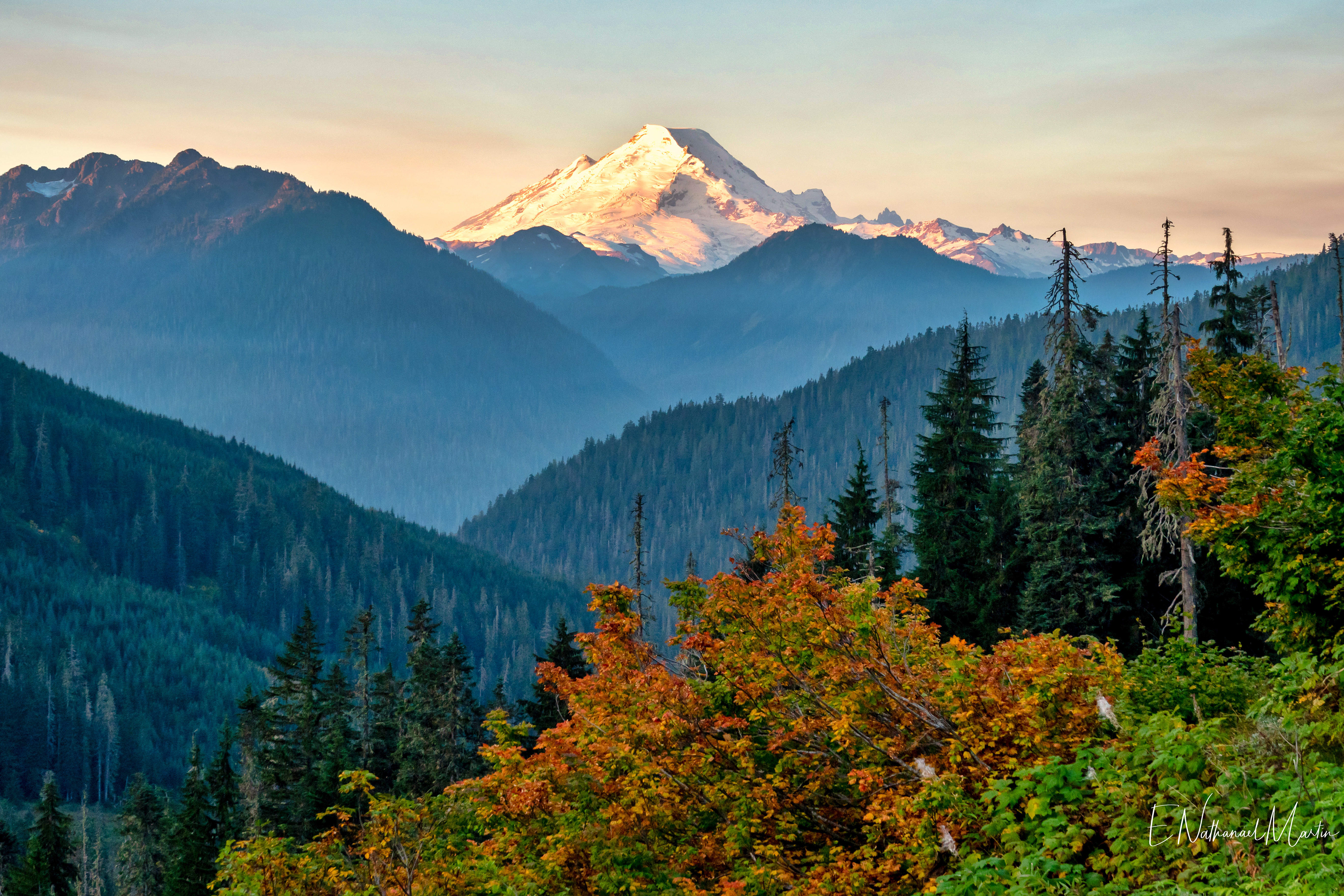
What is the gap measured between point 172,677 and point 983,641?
156 metres

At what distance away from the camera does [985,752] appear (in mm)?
12961

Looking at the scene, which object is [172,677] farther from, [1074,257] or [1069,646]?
[1069,646]

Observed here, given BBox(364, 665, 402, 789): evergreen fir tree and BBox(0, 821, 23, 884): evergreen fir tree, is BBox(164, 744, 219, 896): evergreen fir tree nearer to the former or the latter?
BBox(364, 665, 402, 789): evergreen fir tree

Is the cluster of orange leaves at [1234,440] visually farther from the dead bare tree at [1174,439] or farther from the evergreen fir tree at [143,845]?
the evergreen fir tree at [143,845]

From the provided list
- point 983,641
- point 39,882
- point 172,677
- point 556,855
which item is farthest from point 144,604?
point 556,855

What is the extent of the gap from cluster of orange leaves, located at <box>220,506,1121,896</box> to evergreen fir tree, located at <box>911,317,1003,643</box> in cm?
2415

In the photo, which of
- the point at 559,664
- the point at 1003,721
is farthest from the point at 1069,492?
the point at 1003,721

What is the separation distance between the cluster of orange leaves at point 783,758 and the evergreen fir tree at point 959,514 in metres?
24.1

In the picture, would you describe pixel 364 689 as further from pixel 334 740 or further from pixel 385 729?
pixel 334 740

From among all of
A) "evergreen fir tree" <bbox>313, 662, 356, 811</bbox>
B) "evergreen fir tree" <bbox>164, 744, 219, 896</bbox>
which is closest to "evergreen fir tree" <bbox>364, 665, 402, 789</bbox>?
"evergreen fir tree" <bbox>313, 662, 356, 811</bbox>

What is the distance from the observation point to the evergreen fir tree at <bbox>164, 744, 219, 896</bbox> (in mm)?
45938

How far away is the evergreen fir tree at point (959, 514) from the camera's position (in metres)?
41.7

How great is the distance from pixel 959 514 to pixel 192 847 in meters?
37.5

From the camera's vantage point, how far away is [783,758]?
15.0 metres
